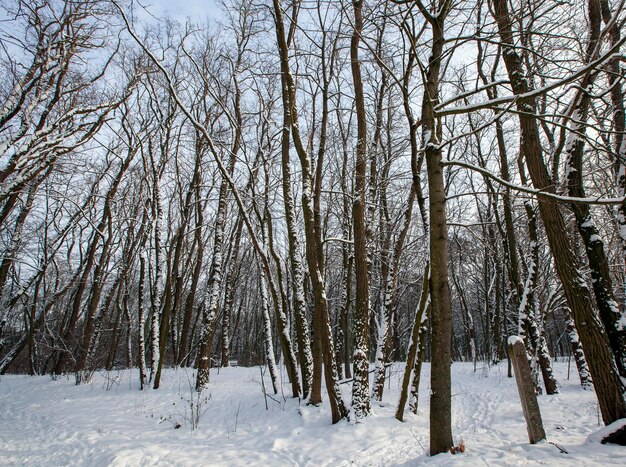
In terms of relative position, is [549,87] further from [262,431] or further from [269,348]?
[269,348]

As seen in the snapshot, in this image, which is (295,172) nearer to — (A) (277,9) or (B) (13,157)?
(A) (277,9)

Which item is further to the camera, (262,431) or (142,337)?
(142,337)

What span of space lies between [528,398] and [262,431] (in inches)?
171

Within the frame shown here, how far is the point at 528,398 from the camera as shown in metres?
3.47

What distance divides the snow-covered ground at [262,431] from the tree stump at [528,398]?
0.11 meters

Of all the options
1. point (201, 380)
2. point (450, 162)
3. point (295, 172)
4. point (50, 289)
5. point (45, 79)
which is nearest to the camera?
point (450, 162)

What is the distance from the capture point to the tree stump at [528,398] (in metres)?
3.46

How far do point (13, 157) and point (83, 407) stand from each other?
5.61 m

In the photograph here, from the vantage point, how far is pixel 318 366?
21.3 feet

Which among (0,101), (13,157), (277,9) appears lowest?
(13,157)

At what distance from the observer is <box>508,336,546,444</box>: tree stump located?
136 inches

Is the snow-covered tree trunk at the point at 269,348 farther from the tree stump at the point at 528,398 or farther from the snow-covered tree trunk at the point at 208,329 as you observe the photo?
the tree stump at the point at 528,398

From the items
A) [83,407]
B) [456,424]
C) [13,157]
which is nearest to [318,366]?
[456,424]

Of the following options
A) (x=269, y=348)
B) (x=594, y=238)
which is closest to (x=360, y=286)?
(x=594, y=238)
